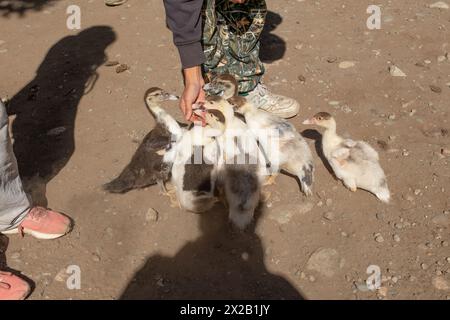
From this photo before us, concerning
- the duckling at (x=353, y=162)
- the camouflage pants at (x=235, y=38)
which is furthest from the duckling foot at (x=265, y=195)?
the camouflage pants at (x=235, y=38)

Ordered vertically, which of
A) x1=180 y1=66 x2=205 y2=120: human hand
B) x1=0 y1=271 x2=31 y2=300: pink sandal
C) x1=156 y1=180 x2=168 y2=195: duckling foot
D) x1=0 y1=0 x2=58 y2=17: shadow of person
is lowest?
x1=0 y1=271 x2=31 y2=300: pink sandal

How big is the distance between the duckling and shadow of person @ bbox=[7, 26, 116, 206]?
2582 millimetres

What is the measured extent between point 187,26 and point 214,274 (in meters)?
1.95

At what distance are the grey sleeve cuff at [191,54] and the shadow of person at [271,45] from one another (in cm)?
221

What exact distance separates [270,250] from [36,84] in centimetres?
378

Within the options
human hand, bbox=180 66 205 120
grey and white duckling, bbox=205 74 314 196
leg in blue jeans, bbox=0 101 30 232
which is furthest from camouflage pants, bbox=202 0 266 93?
leg in blue jeans, bbox=0 101 30 232

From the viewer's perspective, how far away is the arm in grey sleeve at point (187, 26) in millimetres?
3415

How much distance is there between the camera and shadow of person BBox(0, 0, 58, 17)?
713cm

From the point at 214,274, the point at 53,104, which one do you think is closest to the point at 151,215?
the point at 214,274

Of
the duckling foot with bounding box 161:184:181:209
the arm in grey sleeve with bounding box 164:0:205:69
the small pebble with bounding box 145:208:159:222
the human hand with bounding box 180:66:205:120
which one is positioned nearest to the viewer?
the arm in grey sleeve with bounding box 164:0:205:69

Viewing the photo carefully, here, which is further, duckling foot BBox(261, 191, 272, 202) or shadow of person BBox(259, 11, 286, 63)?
shadow of person BBox(259, 11, 286, 63)

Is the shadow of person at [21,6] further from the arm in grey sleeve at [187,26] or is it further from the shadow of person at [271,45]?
the arm in grey sleeve at [187,26]

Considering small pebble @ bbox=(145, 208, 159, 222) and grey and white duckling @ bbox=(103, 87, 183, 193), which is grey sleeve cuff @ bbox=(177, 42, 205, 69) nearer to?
grey and white duckling @ bbox=(103, 87, 183, 193)

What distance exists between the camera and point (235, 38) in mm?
4746
